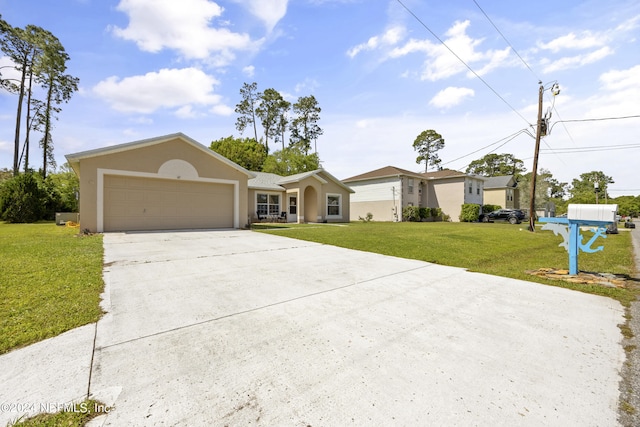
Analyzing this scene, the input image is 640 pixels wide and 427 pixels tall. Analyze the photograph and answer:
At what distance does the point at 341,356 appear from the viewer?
259 cm

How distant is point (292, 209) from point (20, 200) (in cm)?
1982

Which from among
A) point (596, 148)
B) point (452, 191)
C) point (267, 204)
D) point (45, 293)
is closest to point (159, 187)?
point (267, 204)

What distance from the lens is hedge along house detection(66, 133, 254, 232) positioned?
11.6m

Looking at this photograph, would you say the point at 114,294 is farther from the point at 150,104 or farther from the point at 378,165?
the point at 378,165

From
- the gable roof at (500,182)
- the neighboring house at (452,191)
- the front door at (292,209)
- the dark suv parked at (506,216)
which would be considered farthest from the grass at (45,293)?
the gable roof at (500,182)

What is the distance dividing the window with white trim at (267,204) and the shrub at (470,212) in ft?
66.1

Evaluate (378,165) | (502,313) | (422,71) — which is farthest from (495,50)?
(378,165)

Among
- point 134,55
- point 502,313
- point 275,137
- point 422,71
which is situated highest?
point 275,137

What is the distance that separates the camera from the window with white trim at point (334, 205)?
23500mm

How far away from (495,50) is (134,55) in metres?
14.7

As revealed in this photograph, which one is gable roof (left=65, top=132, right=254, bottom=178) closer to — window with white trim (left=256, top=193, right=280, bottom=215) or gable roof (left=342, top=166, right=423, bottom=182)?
window with white trim (left=256, top=193, right=280, bottom=215)

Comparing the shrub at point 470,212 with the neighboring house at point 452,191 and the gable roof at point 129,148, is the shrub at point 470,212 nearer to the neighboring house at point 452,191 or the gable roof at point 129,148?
the neighboring house at point 452,191

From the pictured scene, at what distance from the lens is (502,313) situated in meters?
3.78

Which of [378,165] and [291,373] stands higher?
[378,165]
